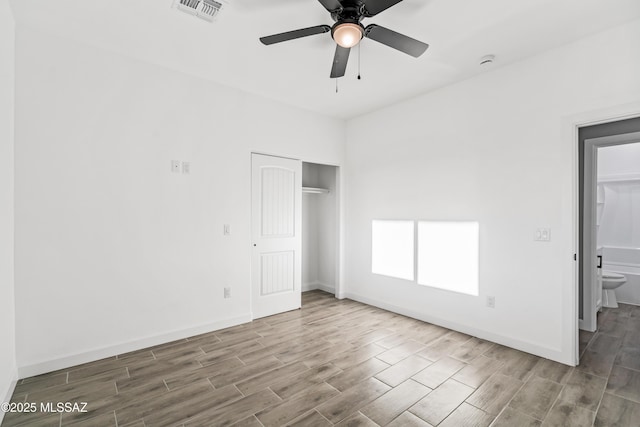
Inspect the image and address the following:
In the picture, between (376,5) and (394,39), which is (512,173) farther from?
(376,5)

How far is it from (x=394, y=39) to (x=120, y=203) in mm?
2926

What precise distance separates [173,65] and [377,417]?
12.4 ft

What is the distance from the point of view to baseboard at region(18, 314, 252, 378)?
8.33ft

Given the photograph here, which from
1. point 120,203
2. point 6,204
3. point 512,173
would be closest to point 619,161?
point 512,173

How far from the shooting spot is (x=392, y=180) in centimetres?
428

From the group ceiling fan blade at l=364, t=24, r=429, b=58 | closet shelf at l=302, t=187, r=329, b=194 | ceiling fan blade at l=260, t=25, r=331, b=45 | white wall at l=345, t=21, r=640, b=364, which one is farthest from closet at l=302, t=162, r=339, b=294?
ceiling fan blade at l=260, t=25, r=331, b=45

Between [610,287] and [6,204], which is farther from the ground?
[6,204]

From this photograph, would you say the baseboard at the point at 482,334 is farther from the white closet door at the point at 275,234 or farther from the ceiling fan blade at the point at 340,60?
the ceiling fan blade at the point at 340,60

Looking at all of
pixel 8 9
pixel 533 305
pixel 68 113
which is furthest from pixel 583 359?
pixel 8 9

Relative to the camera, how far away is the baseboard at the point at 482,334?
280 cm

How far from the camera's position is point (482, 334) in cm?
329

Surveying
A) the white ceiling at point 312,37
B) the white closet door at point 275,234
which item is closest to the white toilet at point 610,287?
the white ceiling at point 312,37

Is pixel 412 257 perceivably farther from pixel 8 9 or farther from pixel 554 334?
pixel 8 9

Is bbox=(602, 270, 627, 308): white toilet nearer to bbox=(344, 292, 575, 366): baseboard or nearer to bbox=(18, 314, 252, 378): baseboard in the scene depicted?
bbox=(344, 292, 575, 366): baseboard
